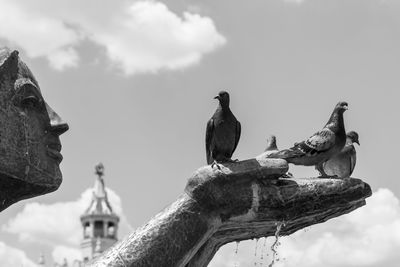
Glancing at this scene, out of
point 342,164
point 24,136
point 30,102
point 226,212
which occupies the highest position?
point 342,164

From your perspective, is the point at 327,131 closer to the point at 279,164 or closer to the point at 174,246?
the point at 279,164

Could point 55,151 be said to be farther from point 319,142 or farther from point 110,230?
point 110,230

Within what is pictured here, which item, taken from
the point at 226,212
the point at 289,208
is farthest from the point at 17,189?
the point at 289,208

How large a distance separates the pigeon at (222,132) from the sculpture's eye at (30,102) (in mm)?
1963

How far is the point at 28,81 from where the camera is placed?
8.11m

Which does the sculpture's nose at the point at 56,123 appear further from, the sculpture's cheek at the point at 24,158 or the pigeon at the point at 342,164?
the pigeon at the point at 342,164

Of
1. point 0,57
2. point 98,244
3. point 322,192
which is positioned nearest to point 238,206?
point 322,192

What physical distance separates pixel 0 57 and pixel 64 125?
2.73 feet

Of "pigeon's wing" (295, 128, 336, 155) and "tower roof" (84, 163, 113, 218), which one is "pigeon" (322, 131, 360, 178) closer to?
"pigeon's wing" (295, 128, 336, 155)

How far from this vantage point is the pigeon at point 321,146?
32.9 ft

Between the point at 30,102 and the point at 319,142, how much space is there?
11.6 ft

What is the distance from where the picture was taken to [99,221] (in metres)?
108

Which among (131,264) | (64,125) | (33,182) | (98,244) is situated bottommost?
(131,264)

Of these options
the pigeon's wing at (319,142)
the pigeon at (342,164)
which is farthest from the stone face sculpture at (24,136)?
the pigeon at (342,164)
